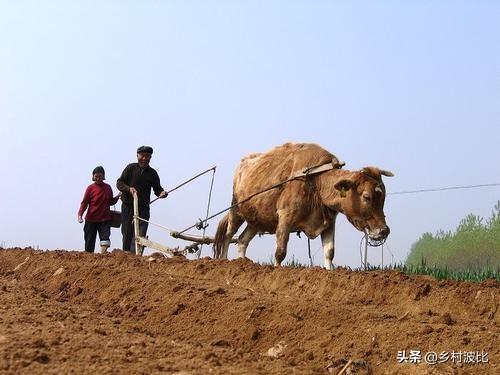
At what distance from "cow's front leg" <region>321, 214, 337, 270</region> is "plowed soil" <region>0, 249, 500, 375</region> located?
1.15 metres

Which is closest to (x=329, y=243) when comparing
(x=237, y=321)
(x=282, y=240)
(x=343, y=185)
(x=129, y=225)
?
(x=282, y=240)

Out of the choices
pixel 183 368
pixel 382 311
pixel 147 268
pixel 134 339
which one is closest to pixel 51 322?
pixel 134 339

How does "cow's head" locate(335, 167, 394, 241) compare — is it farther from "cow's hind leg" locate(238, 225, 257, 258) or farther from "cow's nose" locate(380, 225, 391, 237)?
"cow's hind leg" locate(238, 225, 257, 258)

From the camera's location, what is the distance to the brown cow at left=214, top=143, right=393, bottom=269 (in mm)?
10875

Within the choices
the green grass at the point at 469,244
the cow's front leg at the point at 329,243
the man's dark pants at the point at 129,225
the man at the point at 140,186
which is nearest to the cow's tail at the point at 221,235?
the man at the point at 140,186

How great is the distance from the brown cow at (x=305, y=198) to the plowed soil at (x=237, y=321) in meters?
1.10

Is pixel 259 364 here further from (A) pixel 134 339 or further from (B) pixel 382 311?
(B) pixel 382 311

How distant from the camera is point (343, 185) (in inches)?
430

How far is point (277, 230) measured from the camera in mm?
11453

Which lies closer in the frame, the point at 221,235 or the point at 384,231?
the point at 384,231

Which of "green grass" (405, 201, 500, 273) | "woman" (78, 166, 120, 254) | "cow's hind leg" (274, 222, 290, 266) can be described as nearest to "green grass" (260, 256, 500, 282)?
"cow's hind leg" (274, 222, 290, 266)

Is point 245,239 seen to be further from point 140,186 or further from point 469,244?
point 469,244

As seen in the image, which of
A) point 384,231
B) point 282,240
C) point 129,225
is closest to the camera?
point 384,231

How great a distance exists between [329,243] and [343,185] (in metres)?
0.91
